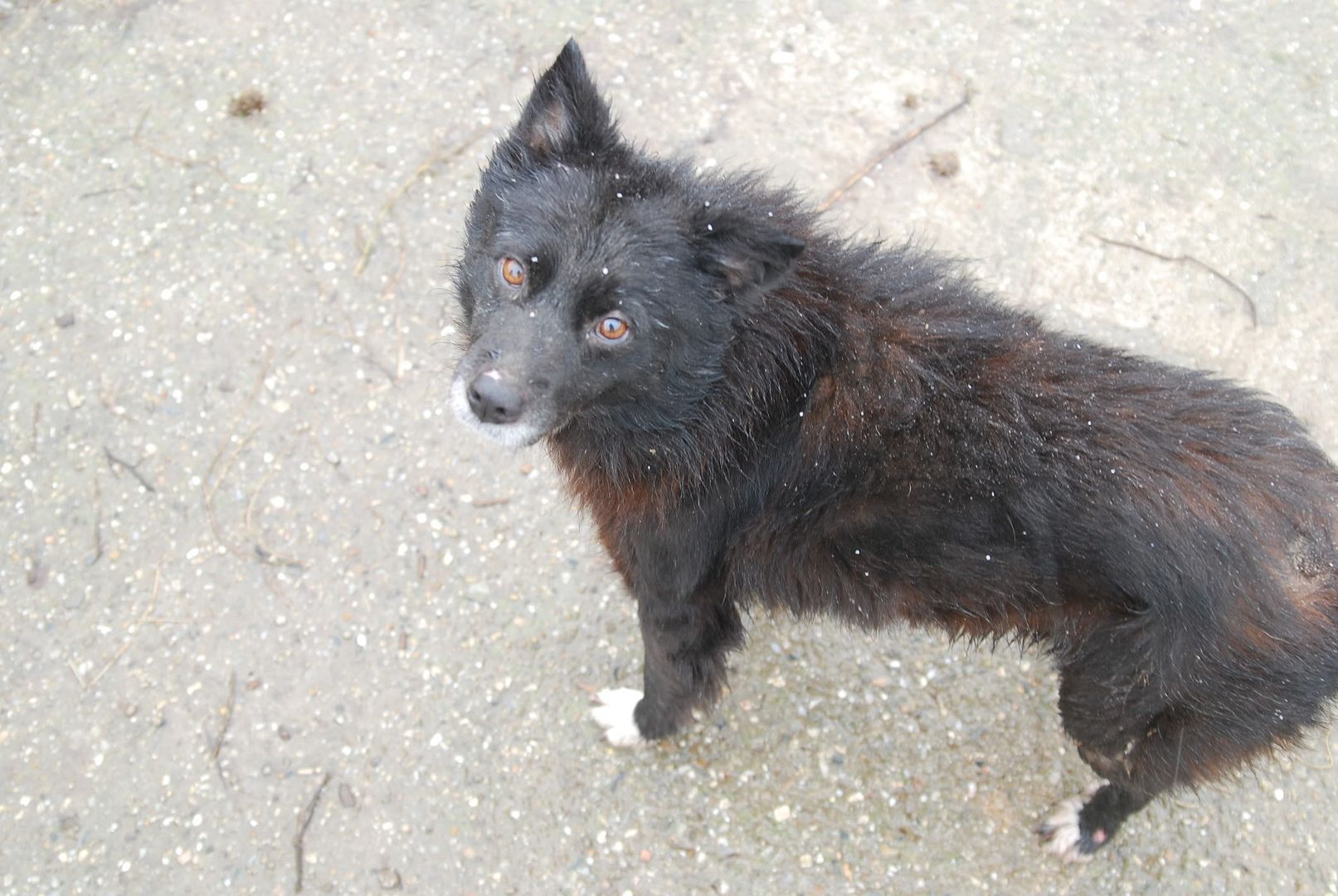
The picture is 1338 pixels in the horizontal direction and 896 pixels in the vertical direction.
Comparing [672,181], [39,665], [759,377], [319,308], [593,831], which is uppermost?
[672,181]

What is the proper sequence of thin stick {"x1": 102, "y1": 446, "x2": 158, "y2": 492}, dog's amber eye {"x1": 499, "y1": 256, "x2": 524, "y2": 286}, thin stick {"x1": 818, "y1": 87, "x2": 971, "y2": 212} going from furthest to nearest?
1. thin stick {"x1": 818, "y1": 87, "x2": 971, "y2": 212}
2. thin stick {"x1": 102, "y1": 446, "x2": 158, "y2": 492}
3. dog's amber eye {"x1": 499, "y1": 256, "x2": 524, "y2": 286}

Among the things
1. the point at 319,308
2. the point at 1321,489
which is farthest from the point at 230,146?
the point at 1321,489

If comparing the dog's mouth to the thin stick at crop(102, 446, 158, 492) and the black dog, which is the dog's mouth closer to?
the black dog


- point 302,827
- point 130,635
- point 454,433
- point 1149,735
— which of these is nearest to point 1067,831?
point 1149,735

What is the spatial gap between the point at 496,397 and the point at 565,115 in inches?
37.3

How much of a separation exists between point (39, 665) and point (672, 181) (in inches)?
131

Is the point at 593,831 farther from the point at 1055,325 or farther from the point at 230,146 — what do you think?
the point at 230,146

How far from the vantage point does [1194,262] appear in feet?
17.0

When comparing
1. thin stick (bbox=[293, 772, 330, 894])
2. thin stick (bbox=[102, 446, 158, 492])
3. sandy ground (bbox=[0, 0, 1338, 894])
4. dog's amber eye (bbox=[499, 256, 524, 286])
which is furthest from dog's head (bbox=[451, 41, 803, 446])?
thin stick (bbox=[102, 446, 158, 492])

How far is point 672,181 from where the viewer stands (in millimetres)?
3008

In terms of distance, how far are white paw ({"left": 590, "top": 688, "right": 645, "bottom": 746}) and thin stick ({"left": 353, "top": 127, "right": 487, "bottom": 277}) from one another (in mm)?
2495

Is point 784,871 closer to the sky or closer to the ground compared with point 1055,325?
closer to the ground

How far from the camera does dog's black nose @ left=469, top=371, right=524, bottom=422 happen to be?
2752mm

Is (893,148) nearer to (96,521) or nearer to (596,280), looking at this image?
(596,280)
